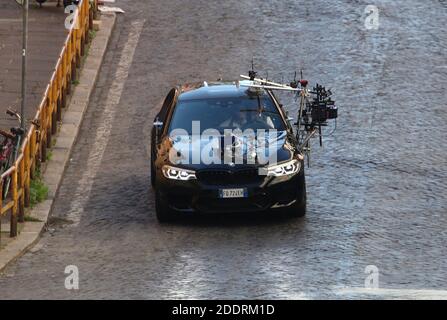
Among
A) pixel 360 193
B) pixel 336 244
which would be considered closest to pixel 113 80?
pixel 360 193

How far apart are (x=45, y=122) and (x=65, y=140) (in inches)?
47.0

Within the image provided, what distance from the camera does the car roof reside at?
2030cm

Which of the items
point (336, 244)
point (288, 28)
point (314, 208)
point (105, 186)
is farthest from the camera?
point (288, 28)

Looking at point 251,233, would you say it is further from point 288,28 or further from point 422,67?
point 288,28

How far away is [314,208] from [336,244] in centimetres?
179

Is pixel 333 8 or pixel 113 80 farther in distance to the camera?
pixel 333 8

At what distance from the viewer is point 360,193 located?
65.8ft

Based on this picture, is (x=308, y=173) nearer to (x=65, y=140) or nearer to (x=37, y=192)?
(x=37, y=192)

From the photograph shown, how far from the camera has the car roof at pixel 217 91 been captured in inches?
799

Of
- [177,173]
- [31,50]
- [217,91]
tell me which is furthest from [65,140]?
[177,173]

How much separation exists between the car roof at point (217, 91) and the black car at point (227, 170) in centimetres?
57

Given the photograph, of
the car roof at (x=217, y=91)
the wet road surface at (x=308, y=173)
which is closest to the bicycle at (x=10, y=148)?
the wet road surface at (x=308, y=173)

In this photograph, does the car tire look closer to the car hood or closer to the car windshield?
the car hood
